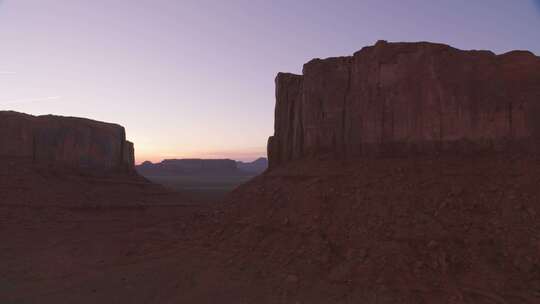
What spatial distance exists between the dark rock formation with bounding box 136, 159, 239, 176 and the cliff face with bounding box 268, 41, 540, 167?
113 m

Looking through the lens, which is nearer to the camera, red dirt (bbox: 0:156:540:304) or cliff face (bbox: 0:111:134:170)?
red dirt (bbox: 0:156:540:304)

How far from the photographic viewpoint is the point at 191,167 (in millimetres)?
138875

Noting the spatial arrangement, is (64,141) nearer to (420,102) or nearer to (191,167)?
(420,102)

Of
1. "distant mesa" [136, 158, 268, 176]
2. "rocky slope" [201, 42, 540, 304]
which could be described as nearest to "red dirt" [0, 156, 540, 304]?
"rocky slope" [201, 42, 540, 304]

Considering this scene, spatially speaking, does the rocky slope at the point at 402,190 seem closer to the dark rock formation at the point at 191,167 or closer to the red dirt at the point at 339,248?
the red dirt at the point at 339,248

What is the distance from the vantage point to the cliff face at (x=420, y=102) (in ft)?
38.4

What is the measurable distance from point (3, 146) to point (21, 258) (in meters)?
15.6

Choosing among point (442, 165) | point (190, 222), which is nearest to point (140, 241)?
point (190, 222)

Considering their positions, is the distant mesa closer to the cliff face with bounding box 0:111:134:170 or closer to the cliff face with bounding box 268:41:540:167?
the cliff face with bounding box 0:111:134:170

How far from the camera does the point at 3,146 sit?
26562 mm

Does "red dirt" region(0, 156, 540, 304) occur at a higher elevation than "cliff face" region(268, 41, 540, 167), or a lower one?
lower

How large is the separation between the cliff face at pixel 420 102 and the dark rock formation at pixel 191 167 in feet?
369

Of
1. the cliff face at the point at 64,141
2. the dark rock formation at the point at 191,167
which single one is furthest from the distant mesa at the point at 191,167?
the cliff face at the point at 64,141

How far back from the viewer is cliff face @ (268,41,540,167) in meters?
11.7
